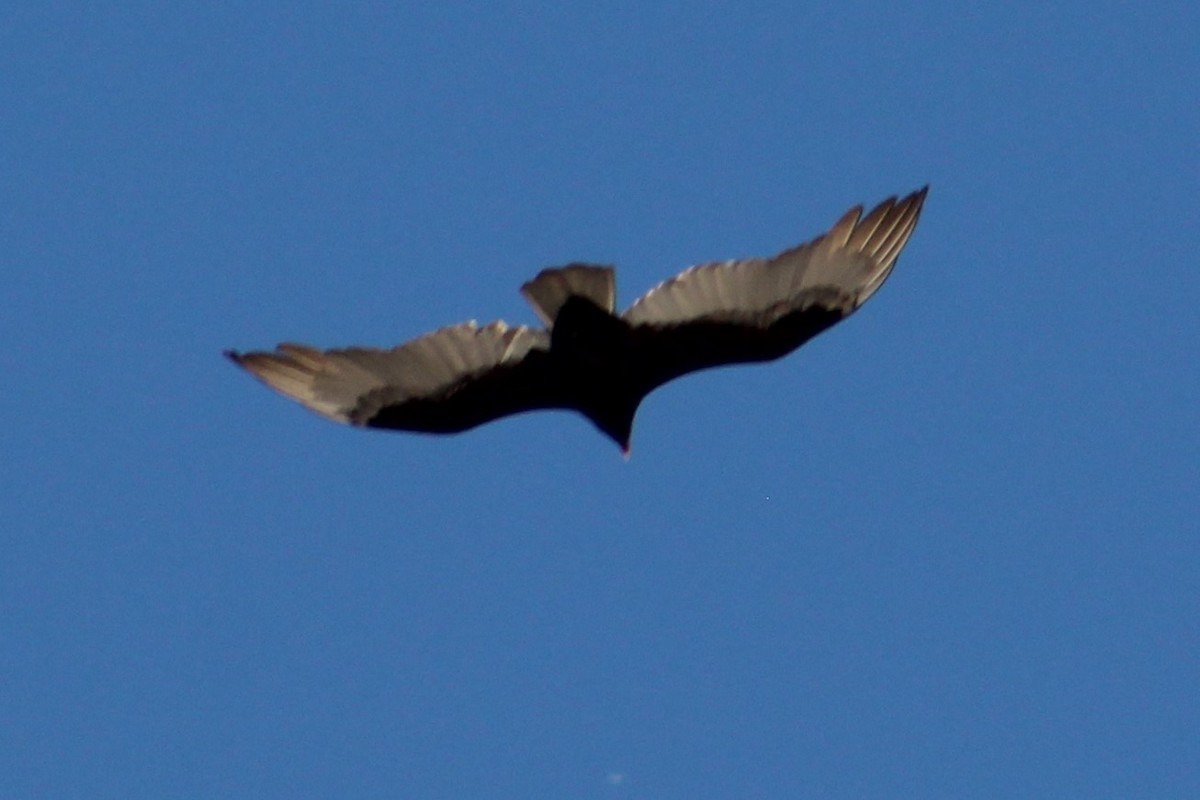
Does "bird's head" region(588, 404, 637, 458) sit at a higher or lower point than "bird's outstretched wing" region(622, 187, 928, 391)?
lower

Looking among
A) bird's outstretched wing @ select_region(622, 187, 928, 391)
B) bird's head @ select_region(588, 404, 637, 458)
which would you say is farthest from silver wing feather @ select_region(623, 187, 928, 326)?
bird's head @ select_region(588, 404, 637, 458)

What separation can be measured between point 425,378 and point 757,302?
1.98 meters

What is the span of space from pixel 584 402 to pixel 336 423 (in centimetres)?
145

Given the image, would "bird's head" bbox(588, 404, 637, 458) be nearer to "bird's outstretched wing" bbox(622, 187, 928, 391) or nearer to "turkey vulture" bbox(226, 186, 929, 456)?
"turkey vulture" bbox(226, 186, 929, 456)

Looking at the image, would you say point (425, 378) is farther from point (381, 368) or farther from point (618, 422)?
point (618, 422)

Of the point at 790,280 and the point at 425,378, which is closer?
the point at 790,280

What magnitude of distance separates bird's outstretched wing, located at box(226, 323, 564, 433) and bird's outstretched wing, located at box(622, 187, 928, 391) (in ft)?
2.22

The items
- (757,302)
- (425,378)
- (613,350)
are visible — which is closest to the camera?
(613,350)

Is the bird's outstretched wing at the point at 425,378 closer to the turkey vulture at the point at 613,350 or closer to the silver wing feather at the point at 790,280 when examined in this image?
the turkey vulture at the point at 613,350

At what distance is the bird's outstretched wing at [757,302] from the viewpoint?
9.23 metres

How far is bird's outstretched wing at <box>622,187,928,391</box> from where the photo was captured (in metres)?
9.23

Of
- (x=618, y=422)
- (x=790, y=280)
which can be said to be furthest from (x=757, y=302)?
(x=618, y=422)

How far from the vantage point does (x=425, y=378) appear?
9500 millimetres

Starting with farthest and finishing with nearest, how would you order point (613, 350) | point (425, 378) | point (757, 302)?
1. point (425, 378)
2. point (757, 302)
3. point (613, 350)
